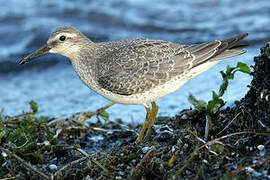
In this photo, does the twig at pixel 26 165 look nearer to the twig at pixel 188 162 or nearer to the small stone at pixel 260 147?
the twig at pixel 188 162

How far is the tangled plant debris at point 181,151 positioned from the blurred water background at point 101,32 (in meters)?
1.92

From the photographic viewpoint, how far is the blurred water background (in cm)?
772

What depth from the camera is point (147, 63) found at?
5.21m

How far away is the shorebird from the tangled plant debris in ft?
1.68

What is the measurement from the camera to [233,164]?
378 cm

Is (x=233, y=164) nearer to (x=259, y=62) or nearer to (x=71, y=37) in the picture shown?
(x=259, y=62)

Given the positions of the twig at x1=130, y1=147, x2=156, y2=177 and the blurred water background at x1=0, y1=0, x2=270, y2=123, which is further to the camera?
the blurred water background at x1=0, y1=0, x2=270, y2=123

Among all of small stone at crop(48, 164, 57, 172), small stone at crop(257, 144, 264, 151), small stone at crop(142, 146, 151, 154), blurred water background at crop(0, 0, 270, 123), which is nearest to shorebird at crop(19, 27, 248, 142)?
small stone at crop(142, 146, 151, 154)

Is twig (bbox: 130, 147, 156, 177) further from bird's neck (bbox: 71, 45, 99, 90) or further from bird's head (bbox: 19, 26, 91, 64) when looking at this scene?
bird's head (bbox: 19, 26, 91, 64)

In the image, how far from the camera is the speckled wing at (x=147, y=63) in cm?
514

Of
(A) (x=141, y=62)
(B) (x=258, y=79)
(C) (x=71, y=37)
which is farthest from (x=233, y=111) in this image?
(C) (x=71, y=37)

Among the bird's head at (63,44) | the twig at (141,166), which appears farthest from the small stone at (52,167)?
the bird's head at (63,44)

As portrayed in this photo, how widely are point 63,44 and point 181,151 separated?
8.17 ft

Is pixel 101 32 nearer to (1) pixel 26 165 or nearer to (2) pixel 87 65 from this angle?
(2) pixel 87 65
